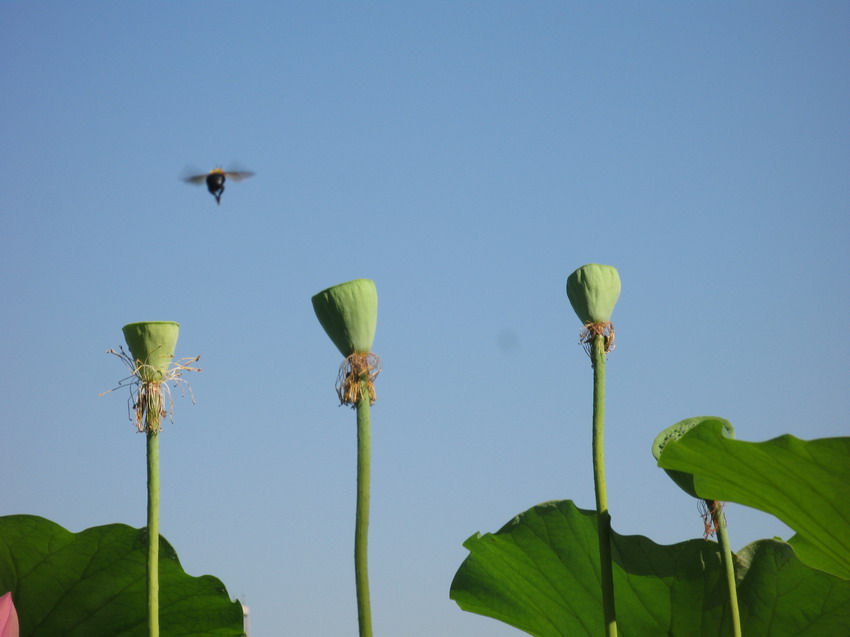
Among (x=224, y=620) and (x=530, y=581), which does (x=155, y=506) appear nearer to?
(x=224, y=620)

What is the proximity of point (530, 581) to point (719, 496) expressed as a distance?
0.73 metres

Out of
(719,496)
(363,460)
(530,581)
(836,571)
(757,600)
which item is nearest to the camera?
(363,460)

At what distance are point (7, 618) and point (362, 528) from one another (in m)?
0.88

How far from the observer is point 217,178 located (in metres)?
4.53

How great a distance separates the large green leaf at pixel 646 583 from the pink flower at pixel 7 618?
1.09 m

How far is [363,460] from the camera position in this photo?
65.4 inches

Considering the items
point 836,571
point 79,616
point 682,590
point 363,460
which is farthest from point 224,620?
point 836,571

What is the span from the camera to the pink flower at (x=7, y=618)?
1.95m

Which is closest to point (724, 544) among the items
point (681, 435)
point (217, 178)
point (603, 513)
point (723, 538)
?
point (723, 538)

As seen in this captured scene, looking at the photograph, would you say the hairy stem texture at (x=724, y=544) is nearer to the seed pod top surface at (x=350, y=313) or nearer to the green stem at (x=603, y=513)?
the green stem at (x=603, y=513)

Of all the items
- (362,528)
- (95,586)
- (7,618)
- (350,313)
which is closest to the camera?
(362,528)

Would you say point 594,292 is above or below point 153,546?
above

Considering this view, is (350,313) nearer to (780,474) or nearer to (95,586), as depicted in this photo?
(780,474)

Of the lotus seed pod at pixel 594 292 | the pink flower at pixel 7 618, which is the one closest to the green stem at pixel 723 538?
the lotus seed pod at pixel 594 292
